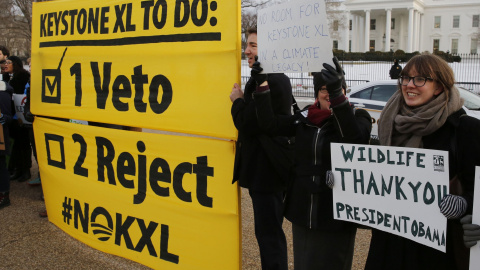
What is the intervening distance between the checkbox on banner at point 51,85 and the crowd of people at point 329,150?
7.78ft

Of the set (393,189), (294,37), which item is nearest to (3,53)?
(294,37)

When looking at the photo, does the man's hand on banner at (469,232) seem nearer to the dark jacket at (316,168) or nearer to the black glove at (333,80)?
the dark jacket at (316,168)

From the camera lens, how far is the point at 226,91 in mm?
3277

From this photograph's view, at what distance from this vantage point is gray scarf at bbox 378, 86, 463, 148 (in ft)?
7.13

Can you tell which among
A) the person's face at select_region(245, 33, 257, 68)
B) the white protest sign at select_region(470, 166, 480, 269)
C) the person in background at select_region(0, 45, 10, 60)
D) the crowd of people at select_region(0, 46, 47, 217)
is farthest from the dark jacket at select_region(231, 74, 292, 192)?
the person in background at select_region(0, 45, 10, 60)

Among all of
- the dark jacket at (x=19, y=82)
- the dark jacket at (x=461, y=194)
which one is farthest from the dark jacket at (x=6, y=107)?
the dark jacket at (x=461, y=194)

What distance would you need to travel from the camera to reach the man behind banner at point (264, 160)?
307cm

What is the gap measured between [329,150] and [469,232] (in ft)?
2.83

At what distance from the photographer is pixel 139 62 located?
153 inches

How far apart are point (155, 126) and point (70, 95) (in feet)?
4.24

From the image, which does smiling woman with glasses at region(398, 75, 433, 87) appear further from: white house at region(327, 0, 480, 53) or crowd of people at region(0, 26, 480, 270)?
white house at region(327, 0, 480, 53)

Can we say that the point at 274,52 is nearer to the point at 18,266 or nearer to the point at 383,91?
the point at 18,266

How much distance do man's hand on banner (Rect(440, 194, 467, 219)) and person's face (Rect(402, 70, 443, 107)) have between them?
49 cm

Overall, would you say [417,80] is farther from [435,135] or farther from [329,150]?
[329,150]
